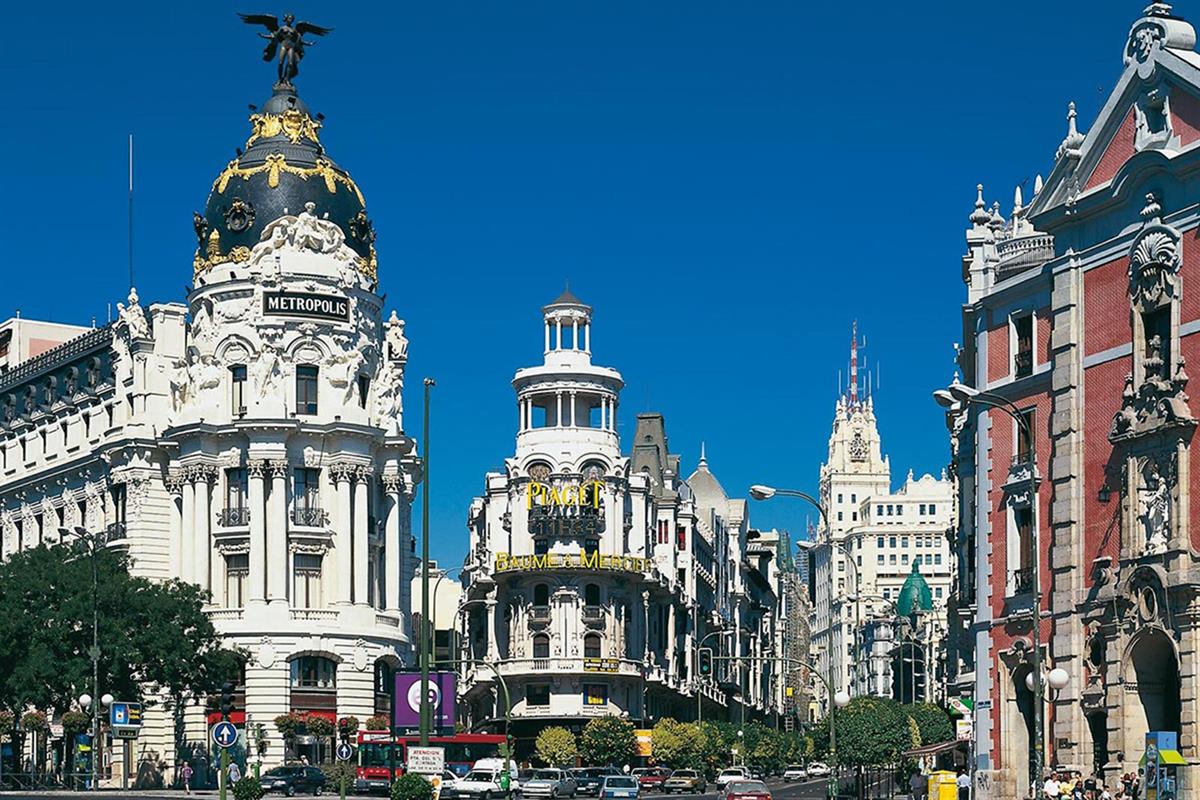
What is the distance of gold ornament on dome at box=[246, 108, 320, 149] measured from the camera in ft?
363

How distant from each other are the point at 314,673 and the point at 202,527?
9355mm

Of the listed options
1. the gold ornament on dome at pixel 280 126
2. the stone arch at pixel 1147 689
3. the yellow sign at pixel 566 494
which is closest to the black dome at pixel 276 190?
the gold ornament on dome at pixel 280 126

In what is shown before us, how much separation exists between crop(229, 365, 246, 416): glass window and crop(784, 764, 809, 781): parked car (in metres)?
52.0

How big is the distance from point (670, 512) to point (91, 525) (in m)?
44.2

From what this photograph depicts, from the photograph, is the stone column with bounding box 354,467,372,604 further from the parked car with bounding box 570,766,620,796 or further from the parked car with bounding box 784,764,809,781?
the parked car with bounding box 784,764,809,781

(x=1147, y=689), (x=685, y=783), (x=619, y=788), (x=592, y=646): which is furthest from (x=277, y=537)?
A: (x=1147, y=689)

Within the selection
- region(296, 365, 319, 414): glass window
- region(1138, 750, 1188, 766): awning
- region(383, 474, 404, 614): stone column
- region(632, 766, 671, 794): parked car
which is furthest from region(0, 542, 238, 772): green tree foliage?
region(1138, 750, 1188, 766): awning

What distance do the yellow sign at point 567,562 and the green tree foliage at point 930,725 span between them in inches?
803

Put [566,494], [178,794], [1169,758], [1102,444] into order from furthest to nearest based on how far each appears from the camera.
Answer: [566,494], [178,794], [1102,444], [1169,758]

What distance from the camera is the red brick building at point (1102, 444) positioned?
2164 inches

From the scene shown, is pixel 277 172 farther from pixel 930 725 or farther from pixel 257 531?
pixel 930 725

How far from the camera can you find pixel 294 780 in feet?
284

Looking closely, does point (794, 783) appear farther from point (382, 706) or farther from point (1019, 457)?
point (1019, 457)

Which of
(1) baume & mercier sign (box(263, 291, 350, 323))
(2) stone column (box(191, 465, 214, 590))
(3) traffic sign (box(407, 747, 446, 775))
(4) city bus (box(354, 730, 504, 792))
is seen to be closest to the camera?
(3) traffic sign (box(407, 747, 446, 775))
